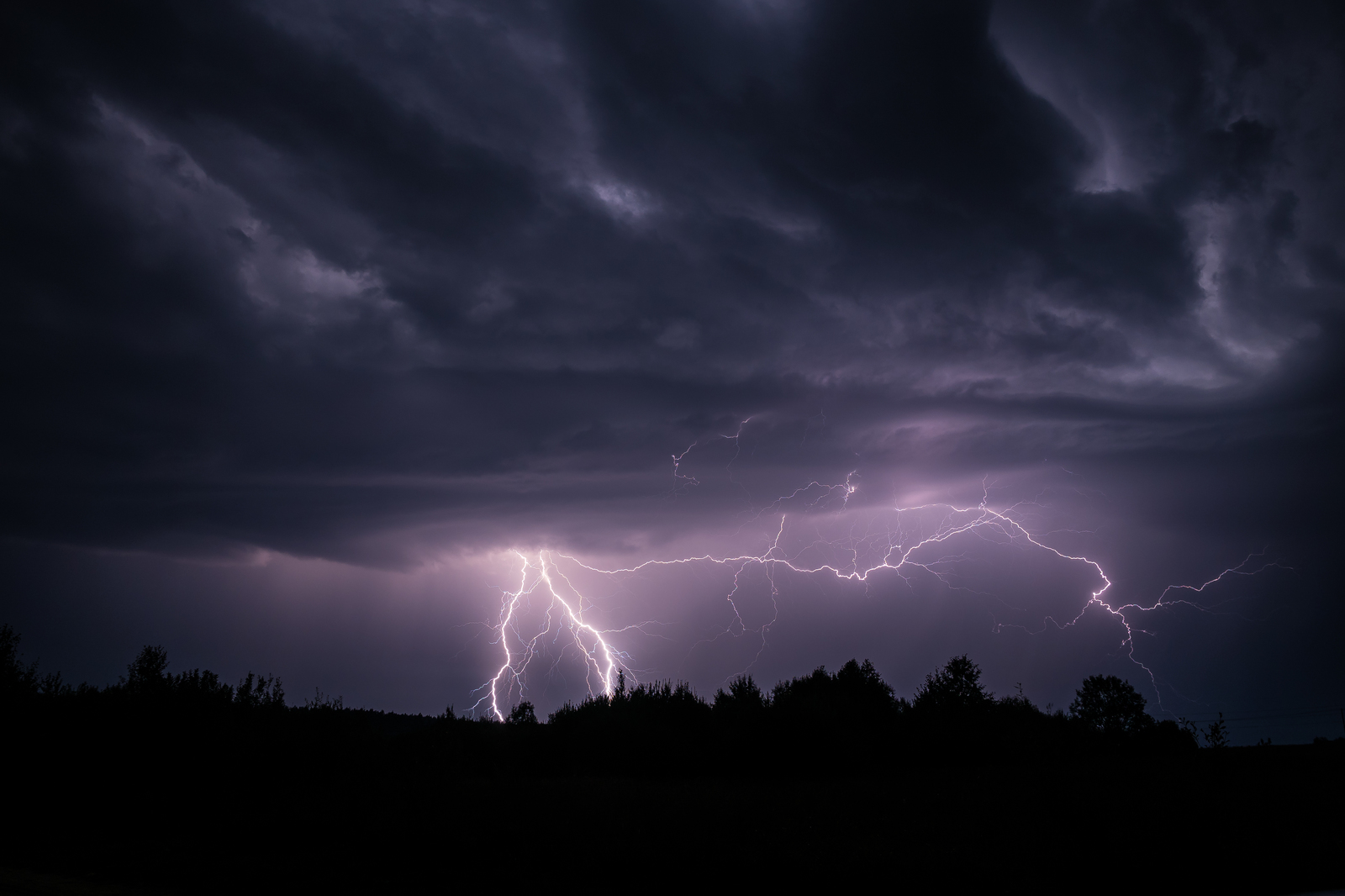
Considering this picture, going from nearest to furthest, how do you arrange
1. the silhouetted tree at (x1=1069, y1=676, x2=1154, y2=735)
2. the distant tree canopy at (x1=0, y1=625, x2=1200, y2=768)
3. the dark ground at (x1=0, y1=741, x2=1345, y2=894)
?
the dark ground at (x1=0, y1=741, x2=1345, y2=894), the distant tree canopy at (x1=0, y1=625, x2=1200, y2=768), the silhouetted tree at (x1=1069, y1=676, x2=1154, y2=735)

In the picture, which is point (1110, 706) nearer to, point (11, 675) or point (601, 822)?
point (601, 822)

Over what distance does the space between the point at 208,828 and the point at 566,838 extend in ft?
22.2

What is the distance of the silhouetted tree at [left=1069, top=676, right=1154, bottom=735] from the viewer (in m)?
29.3

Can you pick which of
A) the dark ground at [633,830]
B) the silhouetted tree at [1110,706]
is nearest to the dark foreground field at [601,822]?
the dark ground at [633,830]

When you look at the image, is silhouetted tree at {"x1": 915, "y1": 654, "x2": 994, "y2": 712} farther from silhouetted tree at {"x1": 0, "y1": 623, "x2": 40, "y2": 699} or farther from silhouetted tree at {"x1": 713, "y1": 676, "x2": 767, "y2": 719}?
silhouetted tree at {"x1": 0, "y1": 623, "x2": 40, "y2": 699}

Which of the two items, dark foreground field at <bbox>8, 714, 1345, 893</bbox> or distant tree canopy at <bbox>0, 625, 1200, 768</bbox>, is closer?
dark foreground field at <bbox>8, 714, 1345, 893</bbox>

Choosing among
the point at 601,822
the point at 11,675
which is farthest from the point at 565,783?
the point at 11,675

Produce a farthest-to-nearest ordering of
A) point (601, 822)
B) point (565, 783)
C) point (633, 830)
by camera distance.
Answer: point (565, 783) < point (601, 822) < point (633, 830)

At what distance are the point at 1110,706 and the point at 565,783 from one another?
2739cm

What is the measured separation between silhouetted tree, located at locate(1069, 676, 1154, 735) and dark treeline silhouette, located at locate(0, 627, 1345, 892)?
81 centimetres

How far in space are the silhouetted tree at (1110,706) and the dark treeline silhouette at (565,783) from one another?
81 centimetres

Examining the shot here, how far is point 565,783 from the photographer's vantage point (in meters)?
15.6

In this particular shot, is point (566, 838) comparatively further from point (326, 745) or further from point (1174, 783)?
point (1174, 783)

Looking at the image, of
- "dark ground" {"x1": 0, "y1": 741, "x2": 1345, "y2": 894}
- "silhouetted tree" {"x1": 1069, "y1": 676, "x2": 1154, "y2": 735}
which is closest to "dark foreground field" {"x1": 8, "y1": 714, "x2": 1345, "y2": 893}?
"dark ground" {"x1": 0, "y1": 741, "x2": 1345, "y2": 894}
